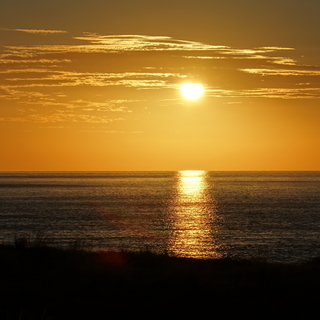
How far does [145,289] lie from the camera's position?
15.0m

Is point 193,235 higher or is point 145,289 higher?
point 193,235

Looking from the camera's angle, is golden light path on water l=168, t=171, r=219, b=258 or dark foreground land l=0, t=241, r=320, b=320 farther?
golden light path on water l=168, t=171, r=219, b=258

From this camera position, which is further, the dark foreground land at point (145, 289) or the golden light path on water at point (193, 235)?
the golden light path on water at point (193, 235)

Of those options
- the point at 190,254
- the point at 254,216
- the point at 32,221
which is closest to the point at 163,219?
the point at 254,216

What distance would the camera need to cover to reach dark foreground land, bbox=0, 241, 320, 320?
13102 millimetres

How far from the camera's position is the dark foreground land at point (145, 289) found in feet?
43.0

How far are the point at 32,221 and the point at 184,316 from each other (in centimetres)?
5834

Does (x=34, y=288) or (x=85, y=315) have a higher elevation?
(x=34, y=288)

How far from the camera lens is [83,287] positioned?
15.0 metres

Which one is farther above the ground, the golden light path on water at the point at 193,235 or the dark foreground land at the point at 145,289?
the golden light path on water at the point at 193,235

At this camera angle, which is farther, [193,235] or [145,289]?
[193,235]

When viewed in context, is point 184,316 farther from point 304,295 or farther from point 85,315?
point 304,295

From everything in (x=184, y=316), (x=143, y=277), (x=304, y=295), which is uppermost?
(x=143, y=277)

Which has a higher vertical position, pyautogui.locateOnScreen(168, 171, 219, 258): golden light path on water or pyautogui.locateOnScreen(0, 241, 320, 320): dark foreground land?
pyautogui.locateOnScreen(168, 171, 219, 258): golden light path on water
